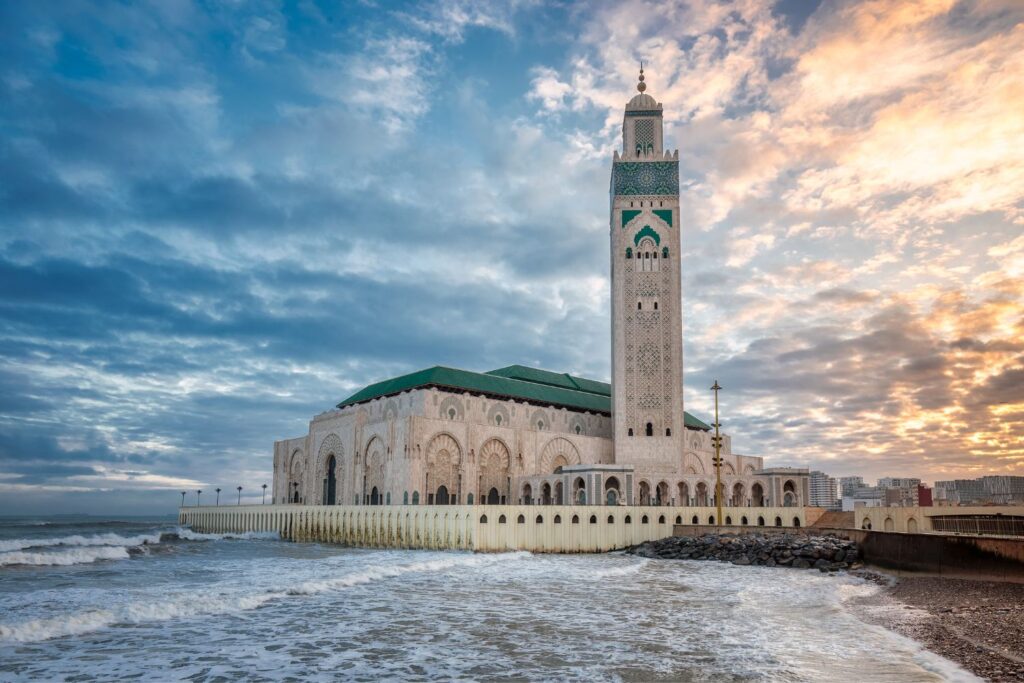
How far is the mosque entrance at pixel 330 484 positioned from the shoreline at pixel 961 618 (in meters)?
43.9

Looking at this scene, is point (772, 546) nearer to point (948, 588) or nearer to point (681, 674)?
point (948, 588)

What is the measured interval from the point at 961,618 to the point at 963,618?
0.04 m

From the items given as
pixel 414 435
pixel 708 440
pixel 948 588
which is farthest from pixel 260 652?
A: pixel 708 440

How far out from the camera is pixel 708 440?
64938 mm

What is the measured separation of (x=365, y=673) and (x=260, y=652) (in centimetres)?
255

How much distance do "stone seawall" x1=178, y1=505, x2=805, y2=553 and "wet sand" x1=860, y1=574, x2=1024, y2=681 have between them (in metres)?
17.8

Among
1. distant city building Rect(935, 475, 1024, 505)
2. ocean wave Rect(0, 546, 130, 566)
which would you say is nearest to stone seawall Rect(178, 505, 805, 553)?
ocean wave Rect(0, 546, 130, 566)

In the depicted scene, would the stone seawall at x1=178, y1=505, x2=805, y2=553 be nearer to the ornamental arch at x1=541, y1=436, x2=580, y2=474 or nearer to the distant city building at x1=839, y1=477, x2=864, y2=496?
the ornamental arch at x1=541, y1=436, x2=580, y2=474

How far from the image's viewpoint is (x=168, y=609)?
638 inches

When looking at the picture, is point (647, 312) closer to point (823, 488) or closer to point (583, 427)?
point (583, 427)

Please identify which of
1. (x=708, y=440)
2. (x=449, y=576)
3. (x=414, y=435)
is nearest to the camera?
(x=449, y=576)

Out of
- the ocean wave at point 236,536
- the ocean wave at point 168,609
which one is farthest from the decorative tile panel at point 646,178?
the ocean wave at point 168,609

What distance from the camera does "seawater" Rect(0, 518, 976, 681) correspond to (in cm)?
1074

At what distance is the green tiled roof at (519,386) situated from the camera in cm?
5319
